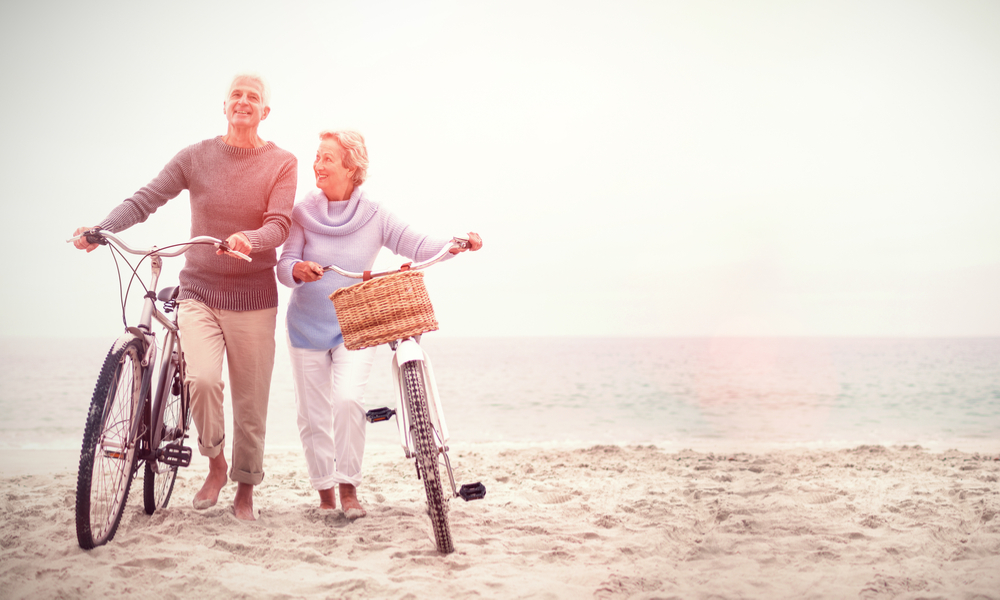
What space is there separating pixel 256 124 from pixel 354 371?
141 cm

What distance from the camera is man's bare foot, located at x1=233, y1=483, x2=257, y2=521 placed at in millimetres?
3496

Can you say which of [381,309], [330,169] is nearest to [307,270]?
[381,309]

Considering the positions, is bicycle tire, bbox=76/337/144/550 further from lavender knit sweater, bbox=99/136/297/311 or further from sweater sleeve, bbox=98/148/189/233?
sweater sleeve, bbox=98/148/189/233

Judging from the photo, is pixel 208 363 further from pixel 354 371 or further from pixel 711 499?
pixel 711 499

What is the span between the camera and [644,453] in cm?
594

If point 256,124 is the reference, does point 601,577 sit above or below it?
below

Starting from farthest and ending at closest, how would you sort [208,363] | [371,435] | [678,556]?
[371,435] → [208,363] → [678,556]

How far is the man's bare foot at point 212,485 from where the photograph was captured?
358 centimetres

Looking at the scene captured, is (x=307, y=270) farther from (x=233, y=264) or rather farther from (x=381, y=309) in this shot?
(x=233, y=264)

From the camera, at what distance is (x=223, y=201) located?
340 cm

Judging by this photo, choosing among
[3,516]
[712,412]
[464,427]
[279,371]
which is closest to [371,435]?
[464,427]

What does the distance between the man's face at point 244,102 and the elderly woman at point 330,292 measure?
0.36 metres

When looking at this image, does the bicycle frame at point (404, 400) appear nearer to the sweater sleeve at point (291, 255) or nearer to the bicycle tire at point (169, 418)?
the sweater sleeve at point (291, 255)

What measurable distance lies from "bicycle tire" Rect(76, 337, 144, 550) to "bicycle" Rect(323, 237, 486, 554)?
38.6 inches
